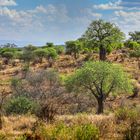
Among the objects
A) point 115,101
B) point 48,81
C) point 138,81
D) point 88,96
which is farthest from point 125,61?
point 88,96

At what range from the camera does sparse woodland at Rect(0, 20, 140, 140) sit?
1142 cm

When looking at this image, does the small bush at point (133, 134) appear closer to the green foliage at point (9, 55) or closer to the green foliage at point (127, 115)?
the green foliage at point (127, 115)

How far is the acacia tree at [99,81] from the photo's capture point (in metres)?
27.3

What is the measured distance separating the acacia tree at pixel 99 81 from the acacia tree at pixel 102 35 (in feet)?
109

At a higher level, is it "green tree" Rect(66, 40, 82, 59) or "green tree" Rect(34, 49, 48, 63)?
"green tree" Rect(66, 40, 82, 59)

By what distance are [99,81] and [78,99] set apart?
5.01 m

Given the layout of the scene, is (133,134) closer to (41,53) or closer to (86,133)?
(86,133)

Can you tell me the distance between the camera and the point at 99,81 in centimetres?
2756

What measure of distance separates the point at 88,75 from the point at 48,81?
52.2 feet

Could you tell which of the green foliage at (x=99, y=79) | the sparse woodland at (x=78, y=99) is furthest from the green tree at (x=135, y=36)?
the green foliage at (x=99, y=79)

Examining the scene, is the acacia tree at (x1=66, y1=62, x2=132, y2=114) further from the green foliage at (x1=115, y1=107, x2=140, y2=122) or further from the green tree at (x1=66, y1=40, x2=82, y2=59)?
the green tree at (x1=66, y1=40, x2=82, y2=59)

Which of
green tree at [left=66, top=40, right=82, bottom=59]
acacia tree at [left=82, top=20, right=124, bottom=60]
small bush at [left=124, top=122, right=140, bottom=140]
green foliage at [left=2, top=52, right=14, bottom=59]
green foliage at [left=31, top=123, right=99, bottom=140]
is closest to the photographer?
green foliage at [left=31, top=123, right=99, bottom=140]

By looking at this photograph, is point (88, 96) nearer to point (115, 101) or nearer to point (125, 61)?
point (115, 101)

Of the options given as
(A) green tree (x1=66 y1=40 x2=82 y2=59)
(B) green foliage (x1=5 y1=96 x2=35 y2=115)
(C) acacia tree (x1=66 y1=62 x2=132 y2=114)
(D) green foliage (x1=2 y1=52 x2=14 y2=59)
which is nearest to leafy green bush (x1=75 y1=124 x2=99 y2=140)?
(B) green foliage (x1=5 y1=96 x2=35 y2=115)
